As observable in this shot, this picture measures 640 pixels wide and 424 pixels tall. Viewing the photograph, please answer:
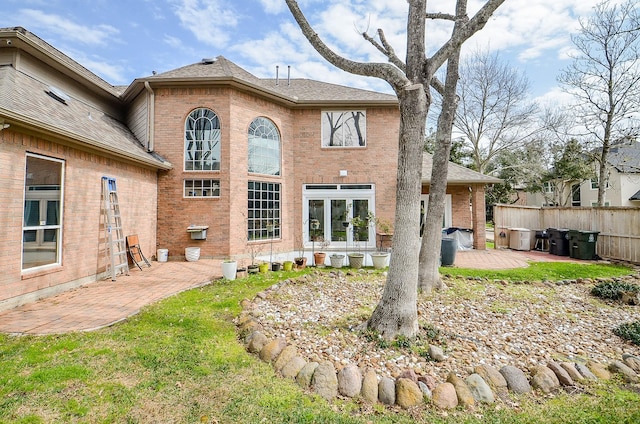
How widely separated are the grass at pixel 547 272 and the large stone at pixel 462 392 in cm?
564

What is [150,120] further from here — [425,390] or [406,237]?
[425,390]

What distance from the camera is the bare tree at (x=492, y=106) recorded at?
23031mm

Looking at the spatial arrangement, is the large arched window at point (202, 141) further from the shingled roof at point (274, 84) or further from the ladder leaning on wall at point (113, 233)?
the ladder leaning on wall at point (113, 233)

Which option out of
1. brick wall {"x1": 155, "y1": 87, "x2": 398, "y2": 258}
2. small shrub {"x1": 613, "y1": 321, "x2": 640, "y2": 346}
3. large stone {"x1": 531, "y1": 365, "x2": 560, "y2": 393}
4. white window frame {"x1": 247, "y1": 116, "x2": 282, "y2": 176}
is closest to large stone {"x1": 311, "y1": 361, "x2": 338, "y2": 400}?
large stone {"x1": 531, "y1": 365, "x2": 560, "y2": 393}

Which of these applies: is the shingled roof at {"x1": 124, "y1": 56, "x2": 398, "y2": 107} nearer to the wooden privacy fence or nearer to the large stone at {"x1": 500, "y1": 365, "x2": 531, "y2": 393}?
the wooden privacy fence

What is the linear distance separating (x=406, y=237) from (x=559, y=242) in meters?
11.9

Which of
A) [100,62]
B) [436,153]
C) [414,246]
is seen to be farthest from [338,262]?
[100,62]

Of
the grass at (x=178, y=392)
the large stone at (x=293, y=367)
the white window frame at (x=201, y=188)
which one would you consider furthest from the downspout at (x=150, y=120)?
the large stone at (x=293, y=367)

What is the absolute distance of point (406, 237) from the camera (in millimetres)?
4094

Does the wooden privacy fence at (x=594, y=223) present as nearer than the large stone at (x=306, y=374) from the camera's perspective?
No

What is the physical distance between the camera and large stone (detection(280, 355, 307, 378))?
3129 mm

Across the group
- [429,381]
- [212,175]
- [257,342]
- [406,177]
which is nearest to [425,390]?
[429,381]

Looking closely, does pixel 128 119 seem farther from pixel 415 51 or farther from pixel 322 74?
pixel 415 51

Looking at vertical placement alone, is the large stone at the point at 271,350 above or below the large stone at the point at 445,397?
above
